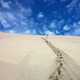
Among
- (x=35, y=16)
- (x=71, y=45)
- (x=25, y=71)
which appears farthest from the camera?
(x=35, y=16)

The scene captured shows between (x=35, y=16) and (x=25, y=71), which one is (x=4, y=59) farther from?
(x=35, y=16)

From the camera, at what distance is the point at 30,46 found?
0.60 metres

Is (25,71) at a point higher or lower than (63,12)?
lower

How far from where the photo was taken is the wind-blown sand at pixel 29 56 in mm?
510

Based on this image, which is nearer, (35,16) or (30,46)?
(30,46)

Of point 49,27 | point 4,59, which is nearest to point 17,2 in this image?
point 49,27

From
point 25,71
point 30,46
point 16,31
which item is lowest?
point 25,71

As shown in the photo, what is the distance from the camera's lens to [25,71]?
20.1 inches

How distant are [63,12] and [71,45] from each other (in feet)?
0.63

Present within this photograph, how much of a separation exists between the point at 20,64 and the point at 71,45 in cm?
23

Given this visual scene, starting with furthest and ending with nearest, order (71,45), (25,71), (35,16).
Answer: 1. (35,16)
2. (71,45)
3. (25,71)

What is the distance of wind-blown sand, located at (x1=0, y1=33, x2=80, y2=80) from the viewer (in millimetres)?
510

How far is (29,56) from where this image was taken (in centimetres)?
56

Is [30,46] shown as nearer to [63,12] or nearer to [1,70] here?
[1,70]
